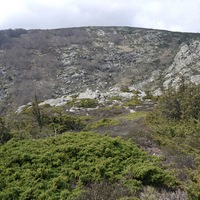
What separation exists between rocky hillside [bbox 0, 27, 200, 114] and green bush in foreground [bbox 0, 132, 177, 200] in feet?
120

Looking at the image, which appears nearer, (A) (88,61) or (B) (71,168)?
(B) (71,168)

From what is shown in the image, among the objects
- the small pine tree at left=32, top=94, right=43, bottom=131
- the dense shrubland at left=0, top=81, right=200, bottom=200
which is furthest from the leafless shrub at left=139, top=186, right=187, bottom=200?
the small pine tree at left=32, top=94, right=43, bottom=131

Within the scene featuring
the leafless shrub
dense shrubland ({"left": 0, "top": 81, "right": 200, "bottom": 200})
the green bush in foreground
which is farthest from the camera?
the green bush in foreground

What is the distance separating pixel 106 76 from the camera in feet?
223

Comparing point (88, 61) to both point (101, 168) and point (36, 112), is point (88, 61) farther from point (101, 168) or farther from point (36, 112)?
point (101, 168)

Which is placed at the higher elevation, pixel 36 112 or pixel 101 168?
pixel 36 112

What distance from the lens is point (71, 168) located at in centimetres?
789

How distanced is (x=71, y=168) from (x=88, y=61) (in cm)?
6856

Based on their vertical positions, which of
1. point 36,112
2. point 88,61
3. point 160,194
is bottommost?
point 160,194

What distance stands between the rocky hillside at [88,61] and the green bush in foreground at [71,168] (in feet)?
120

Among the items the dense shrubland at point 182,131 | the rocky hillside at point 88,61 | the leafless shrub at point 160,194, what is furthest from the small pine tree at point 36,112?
the rocky hillside at point 88,61

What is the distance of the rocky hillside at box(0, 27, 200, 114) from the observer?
58.2 metres

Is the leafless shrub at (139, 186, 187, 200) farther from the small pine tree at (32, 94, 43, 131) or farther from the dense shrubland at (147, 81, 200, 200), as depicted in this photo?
the small pine tree at (32, 94, 43, 131)

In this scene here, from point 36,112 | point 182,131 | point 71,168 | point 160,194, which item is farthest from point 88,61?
point 160,194
